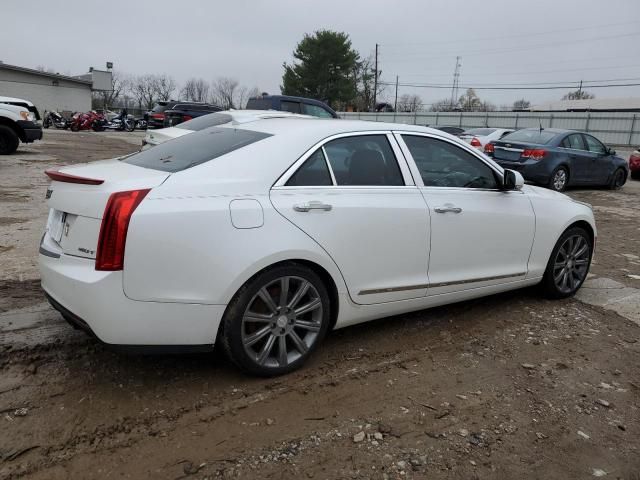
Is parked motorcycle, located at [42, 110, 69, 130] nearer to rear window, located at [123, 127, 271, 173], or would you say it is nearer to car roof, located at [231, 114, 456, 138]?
rear window, located at [123, 127, 271, 173]

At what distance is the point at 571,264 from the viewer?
512cm

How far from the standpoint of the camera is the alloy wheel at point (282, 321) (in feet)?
10.4

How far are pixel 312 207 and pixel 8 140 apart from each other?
1398 cm

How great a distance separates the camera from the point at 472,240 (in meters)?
4.14

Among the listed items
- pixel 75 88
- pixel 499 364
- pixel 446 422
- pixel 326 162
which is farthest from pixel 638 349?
pixel 75 88

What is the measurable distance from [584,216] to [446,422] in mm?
3009

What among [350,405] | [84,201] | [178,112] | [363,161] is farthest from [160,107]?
[350,405]

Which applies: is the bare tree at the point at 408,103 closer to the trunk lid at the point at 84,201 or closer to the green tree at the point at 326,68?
the green tree at the point at 326,68

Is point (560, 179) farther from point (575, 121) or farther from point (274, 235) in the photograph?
point (575, 121)

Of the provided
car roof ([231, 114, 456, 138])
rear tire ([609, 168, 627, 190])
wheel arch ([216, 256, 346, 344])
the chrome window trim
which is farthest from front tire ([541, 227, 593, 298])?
rear tire ([609, 168, 627, 190])

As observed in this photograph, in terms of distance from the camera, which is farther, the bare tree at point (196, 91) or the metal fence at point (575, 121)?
the bare tree at point (196, 91)

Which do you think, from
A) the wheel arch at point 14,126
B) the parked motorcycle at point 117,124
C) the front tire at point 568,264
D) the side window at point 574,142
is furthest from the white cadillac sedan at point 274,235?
the parked motorcycle at point 117,124

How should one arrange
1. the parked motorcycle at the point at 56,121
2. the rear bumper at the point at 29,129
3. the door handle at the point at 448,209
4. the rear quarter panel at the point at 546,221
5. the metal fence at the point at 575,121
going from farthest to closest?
the parked motorcycle at the point at 56,121
the metal fence at the point at 575,121
the rear bumper at the point at 29,129
the rear quarter panel at the point at 546,221
the door handle at the point at 448,209

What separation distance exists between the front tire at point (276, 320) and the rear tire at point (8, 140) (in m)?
13.6
